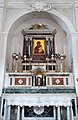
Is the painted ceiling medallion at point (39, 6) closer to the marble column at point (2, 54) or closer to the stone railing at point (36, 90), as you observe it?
the marble column at point (2, 54)

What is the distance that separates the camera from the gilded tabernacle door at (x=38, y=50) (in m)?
9.02

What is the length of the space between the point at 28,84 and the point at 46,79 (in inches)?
30.5

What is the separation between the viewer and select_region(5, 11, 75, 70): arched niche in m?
8.70

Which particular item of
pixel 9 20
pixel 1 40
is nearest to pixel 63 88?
pixel 1 40

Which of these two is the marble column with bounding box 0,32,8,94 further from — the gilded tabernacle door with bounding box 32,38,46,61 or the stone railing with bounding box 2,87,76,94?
the gilded tabernacle door with bounding box 32,38,46,61

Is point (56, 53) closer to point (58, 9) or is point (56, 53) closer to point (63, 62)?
point (63, 62)

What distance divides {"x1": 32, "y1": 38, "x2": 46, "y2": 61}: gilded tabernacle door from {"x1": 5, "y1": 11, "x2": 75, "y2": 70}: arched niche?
715mm

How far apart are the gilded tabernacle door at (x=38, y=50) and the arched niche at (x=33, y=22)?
2.35ft

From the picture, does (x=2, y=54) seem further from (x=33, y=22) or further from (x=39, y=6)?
(x=39, y=6)

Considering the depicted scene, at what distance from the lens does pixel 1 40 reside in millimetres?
8125

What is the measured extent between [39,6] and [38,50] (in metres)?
2.13

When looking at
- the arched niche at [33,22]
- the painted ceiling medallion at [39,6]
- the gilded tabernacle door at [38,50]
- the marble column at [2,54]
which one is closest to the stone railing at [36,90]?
the marble column at [2,54]

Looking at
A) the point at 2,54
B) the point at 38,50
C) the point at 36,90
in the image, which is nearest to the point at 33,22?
the point at 38,50

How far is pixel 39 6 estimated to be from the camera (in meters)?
8.93
